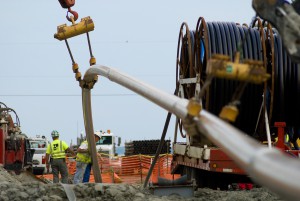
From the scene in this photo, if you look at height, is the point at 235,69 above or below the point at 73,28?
below

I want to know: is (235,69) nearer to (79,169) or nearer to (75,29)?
(75,29)

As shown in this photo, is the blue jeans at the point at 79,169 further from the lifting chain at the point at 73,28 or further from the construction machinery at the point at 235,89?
the lifting chain at the point at 73,28

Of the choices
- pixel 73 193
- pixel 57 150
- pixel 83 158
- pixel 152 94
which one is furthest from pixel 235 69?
pixel 57 150

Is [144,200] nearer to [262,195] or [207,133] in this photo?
[262,195]

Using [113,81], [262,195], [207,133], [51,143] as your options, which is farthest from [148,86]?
[51,143]

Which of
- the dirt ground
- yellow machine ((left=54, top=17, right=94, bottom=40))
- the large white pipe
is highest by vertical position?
yellow machine ((left=54, top=17, right=94, bottom=40))

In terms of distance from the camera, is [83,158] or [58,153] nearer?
[83,158]

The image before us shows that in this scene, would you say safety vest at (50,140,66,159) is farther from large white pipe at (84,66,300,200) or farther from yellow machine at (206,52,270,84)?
yellow machine at (206,52,270,84)

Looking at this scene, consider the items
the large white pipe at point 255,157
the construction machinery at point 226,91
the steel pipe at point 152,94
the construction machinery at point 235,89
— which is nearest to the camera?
the large white pipe at point 255,157

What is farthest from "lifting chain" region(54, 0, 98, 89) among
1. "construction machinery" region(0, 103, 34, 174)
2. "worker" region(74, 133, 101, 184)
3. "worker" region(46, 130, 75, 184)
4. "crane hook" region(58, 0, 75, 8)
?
"construction machinery" region(0, 103, 34, 174)

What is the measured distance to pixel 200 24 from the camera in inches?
625

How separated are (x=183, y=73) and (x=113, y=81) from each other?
6538 millimetres

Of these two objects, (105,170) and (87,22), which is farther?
(105,170)

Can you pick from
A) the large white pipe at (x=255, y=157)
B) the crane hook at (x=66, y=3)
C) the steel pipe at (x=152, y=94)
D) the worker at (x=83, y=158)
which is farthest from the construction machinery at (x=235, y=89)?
the large white pipe at (x=255, y=157)
